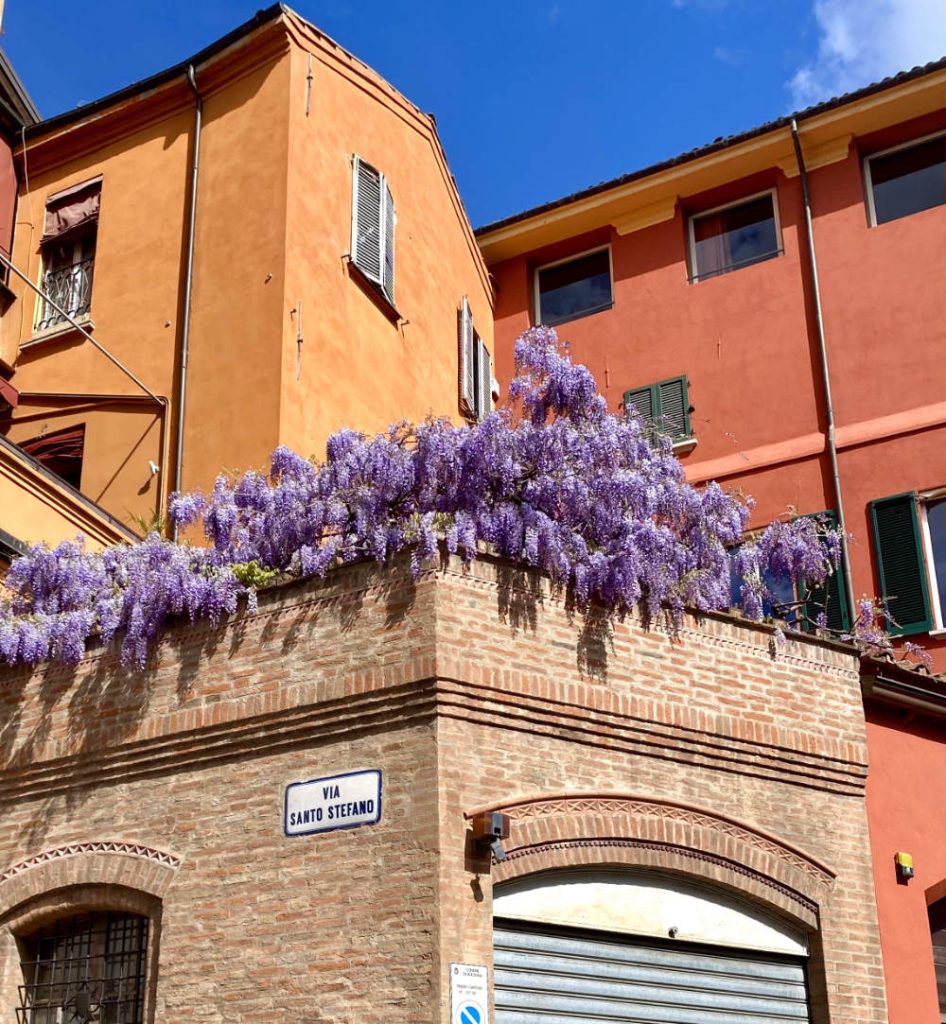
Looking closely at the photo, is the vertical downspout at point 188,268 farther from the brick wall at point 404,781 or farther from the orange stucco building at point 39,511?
the brick wall at point 404,781

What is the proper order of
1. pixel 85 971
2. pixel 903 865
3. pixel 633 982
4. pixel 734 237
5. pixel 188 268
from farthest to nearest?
pixel 734 237 → pixel 188 268 → pixel 903 865 → pixel 85 971 → pixel 633 982

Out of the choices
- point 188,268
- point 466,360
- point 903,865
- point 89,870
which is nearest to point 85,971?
point 89,870

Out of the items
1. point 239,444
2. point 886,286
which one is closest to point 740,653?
point 239,444

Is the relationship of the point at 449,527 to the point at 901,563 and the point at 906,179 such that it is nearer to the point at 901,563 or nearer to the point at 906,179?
the point at 901,563

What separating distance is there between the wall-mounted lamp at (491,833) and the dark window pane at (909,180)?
10722 mm

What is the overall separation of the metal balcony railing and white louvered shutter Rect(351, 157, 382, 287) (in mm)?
2875

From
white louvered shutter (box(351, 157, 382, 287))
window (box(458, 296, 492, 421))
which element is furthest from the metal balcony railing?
window (box(458, 296, 492, 421))

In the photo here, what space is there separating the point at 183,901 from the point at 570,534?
351 cm

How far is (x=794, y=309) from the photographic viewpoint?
17219 mm

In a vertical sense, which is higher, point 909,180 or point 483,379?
point 909,180

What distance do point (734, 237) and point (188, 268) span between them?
7.07 meters

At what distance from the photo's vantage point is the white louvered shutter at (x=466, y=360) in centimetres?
1730

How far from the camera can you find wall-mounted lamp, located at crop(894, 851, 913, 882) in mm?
11039

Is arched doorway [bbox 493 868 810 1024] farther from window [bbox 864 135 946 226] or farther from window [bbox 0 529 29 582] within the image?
window [bbox 864 135 946 226]
